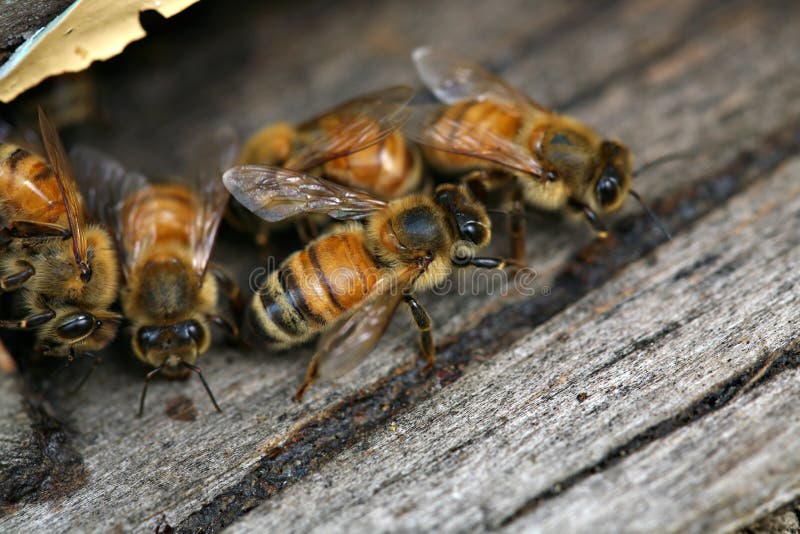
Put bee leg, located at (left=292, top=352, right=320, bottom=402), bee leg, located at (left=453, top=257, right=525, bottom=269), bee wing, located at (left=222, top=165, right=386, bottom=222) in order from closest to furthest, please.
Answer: bee leg, located at (left=292, top=352, right=320, bottom=402), bee leg, located at (left=453, top=257, right=525, bottom=269), bee wing, located at (left=222, top=165, right=386, bottom=222)

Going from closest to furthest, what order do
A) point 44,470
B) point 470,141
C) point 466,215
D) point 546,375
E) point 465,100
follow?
point 44,470
point 546,375
point 466,215
point 470,141
point 465,100

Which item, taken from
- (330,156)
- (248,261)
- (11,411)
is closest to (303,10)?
(330,156)

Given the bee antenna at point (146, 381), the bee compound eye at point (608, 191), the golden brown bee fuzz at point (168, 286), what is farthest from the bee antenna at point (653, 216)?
the bee antenna at point (146, 381)

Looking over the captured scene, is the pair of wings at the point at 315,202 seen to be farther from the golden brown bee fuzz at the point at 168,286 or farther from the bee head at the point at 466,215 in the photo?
the golden brown bee fuzz at the point at 168,286

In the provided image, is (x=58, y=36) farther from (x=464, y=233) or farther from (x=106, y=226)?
(x=464, y=233)

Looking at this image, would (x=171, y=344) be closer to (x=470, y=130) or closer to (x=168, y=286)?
(x=168, y=286)

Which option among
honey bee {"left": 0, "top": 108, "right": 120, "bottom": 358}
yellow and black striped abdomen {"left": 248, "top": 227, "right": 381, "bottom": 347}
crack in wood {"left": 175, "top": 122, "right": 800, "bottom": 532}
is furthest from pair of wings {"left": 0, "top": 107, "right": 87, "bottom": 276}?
crack in wood {"left": 175, "top": 122, "right": 800, "bottom": 532}

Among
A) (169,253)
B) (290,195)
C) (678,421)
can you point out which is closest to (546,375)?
(678,421)

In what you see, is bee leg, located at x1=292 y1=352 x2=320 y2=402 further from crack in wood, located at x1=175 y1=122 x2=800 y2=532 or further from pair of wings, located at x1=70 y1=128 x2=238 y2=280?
pair of wings, located at x1=70 y1=128 x2=238 y2=280
